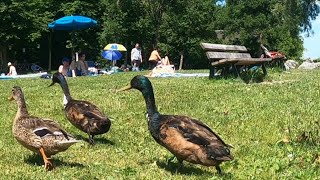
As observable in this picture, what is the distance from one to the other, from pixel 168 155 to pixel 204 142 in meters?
1.51

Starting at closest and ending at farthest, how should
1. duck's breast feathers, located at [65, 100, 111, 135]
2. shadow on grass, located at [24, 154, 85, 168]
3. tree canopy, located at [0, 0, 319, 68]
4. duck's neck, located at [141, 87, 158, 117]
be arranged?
duck's neck, located at [141, 87, 158, 117] → shadow on grass, located at [24, 154, 85, 168] → duck's breast feathers, located at [65, 100, 111, 135] → tree canopy, located at [0, 0, 319, 68]

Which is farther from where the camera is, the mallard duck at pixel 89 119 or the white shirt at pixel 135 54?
the white shirt at pixel 135 54

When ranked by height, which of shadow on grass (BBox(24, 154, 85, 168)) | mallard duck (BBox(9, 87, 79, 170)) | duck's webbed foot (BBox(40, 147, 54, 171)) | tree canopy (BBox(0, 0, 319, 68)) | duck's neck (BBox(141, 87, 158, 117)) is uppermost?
tree canopy (BBox(0, 0, 319, 68))

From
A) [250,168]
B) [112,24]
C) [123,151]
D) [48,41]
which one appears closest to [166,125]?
[250,168]

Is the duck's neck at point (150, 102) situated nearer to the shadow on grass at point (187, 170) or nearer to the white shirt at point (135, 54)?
the shadow on grass at point (187, 170)

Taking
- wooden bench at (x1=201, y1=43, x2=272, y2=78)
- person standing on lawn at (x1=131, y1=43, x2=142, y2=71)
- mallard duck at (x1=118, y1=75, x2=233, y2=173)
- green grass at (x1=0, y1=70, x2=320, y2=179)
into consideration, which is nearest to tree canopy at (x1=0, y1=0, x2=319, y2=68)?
person standing on lawn at (x1=131, y1=43, x2=142, y2=71)

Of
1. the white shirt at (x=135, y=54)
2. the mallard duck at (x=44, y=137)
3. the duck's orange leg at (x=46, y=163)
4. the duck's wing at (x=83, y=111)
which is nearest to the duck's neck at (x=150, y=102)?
the mallard duck at (x=44, y=137)

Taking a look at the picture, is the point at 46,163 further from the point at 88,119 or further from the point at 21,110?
the point at 88,119

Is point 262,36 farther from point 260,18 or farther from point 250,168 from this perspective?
point 250,168

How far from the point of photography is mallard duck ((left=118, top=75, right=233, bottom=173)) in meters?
5.53

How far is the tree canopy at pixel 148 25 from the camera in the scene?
44.8m

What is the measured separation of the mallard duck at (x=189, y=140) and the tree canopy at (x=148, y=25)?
3747cm

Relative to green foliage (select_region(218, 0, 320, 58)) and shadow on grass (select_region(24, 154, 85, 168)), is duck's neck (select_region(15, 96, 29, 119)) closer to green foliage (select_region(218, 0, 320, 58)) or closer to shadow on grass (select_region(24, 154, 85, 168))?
shadow on grass (select_region(24, 154, 85, 168))

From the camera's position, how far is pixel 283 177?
568 centimetres
